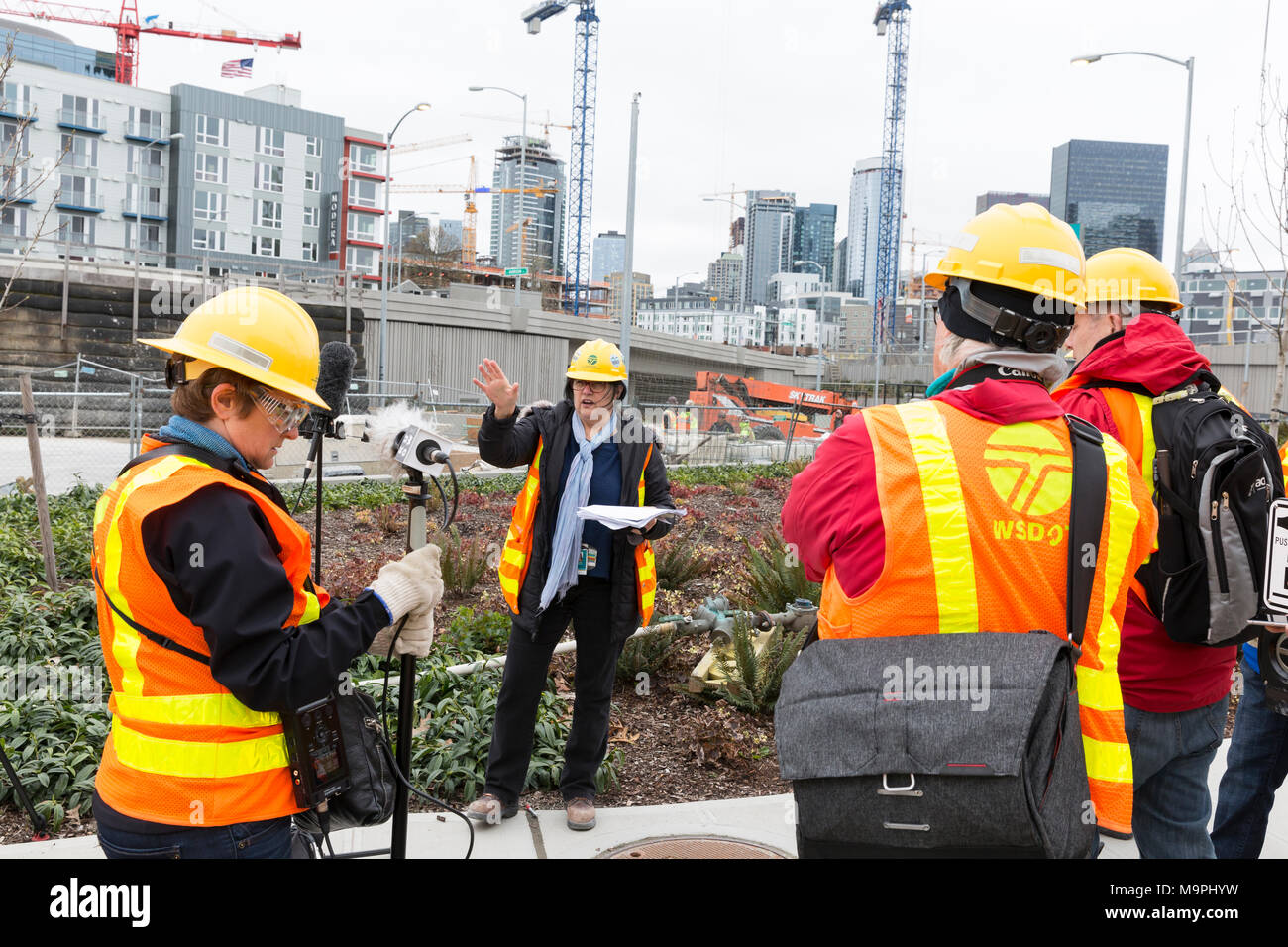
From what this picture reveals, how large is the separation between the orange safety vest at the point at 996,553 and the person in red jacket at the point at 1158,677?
932 millimetres

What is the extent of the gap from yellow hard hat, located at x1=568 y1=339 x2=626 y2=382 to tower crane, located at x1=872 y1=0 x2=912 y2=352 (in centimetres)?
7872

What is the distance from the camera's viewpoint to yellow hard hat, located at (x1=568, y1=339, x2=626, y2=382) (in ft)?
14.9

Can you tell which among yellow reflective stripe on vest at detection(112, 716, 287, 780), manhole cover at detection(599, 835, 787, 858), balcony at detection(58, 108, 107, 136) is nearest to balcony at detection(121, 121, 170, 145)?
balcony at detection(58, 108, 107, 136)

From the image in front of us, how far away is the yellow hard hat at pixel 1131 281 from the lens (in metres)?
3.05

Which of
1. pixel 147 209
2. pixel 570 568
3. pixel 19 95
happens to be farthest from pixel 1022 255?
pixel 147 209

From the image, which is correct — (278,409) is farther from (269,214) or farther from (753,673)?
(269,214)

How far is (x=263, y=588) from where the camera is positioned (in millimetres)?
2041

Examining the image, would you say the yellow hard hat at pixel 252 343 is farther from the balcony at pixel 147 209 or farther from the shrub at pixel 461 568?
the balcony at pixel 147 209

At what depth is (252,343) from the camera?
2.27 m

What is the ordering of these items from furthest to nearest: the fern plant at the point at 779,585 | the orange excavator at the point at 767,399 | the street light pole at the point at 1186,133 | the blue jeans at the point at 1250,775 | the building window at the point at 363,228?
1. the building window at the point at 363,228
2. the orange excavator at the point at 767,399
3. the street light pole at the point at 1186,133
4. the fern plant at the point at 779,585
5. the blue jeans at the point at 1250,775

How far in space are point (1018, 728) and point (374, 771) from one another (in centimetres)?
148

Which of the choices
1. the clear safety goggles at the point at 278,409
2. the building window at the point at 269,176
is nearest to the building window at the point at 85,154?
the building window at the point at 269,176

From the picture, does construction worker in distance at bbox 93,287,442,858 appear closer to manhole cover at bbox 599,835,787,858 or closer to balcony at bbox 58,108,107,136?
manhole cover at bbox 599,835,787,858

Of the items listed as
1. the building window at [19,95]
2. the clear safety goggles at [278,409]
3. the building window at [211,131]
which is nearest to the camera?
the clear safety goggles at [278,409]
